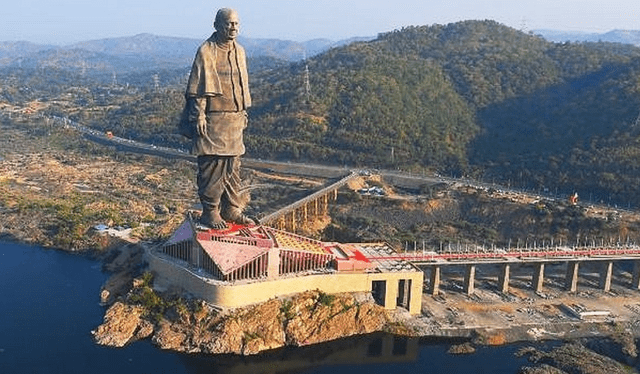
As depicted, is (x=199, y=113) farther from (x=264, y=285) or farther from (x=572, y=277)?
(x=572, y=277)

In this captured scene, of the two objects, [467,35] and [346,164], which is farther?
[467,35]

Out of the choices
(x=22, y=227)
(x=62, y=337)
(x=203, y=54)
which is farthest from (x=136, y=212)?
(x=203, y=54)

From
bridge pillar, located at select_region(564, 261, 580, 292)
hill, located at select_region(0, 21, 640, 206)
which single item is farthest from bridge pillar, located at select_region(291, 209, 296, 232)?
hill, located at select_region(0, 21, 640, 206)

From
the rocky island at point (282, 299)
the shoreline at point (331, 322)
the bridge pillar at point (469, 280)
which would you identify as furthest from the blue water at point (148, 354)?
the bridge pillar at point (469, 280)

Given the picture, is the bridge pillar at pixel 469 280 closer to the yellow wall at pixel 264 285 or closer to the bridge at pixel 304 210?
the yellow wall at pixel 264 285

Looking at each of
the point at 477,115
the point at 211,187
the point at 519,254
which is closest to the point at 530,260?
the point at 519,254

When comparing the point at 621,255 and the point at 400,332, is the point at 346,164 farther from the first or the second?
the point at 400,332

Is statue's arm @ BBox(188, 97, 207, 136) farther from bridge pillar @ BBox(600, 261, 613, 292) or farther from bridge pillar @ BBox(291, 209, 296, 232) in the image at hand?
bridge pillar @ BBox(600, 261, 613, 292)
